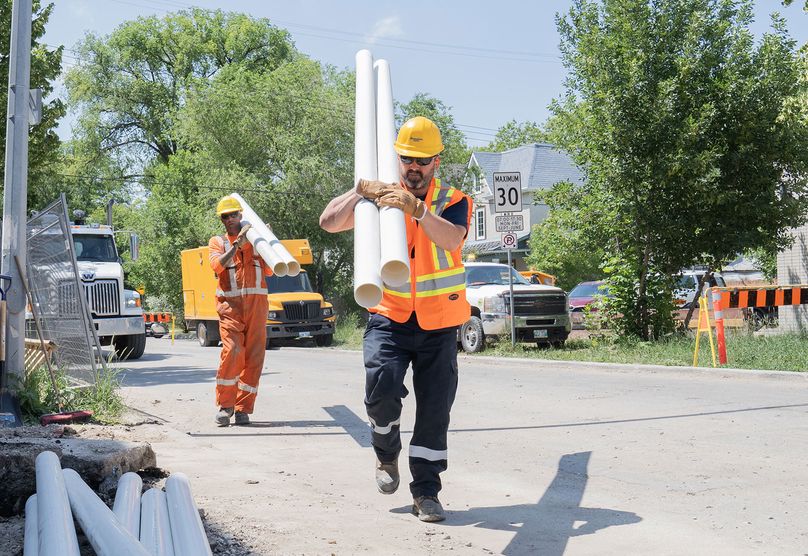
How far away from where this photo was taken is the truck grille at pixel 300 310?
25.8m

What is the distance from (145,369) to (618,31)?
408 inches

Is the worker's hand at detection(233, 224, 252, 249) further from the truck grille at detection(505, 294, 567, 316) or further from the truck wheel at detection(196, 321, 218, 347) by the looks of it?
the truck wheel at detection(196, 321, 218, 347)

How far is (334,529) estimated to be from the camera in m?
4.79

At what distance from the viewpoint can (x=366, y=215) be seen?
4.39m

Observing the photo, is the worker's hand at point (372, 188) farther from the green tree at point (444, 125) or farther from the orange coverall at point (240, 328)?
the green tree at point (444, 125)

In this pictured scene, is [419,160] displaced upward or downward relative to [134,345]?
upward

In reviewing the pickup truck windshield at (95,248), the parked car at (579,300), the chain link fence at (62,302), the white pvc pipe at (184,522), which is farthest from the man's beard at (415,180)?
the parked car at (579,300)

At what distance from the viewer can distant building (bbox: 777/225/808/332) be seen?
21.6 metres

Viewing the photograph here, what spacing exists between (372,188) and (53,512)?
1917 millimetres

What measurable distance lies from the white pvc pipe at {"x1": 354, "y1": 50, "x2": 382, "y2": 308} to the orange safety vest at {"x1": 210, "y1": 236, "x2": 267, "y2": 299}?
390cm

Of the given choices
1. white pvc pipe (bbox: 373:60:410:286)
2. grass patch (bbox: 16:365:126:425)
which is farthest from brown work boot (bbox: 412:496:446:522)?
grass patch (bbox: 16:365:126:425)

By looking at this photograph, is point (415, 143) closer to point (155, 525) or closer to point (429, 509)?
point (429, 509)

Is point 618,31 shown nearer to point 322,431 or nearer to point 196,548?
point 322,431

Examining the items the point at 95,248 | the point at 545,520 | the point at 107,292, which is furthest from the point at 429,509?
the point at 95,248
